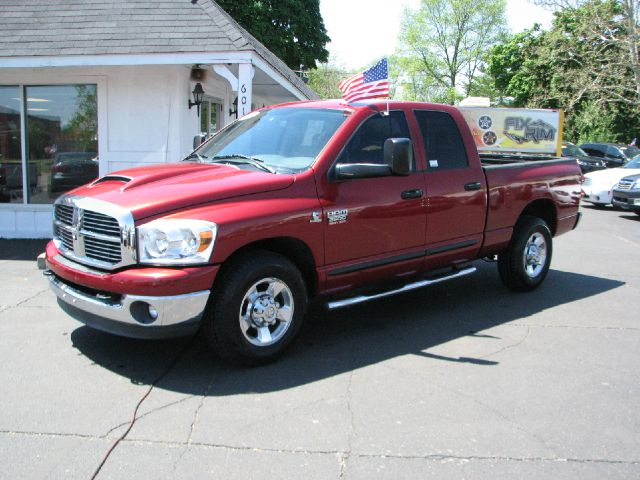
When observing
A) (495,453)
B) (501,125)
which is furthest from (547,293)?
(501,125)

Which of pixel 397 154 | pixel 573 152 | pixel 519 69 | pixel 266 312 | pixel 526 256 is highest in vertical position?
pixel 519 69

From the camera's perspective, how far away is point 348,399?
398 centimetres

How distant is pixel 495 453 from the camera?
333 cm

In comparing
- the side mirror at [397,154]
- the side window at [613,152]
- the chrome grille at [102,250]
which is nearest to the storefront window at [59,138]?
the chrome grille at [102,250]

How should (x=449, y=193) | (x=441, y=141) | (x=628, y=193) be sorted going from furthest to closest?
(x=628, y=193) < (x=441, y=141) < (x=449, y=193)

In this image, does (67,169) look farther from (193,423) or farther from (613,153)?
(613,153)

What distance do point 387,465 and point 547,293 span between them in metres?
4.34

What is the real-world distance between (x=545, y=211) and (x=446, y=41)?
52.9 m

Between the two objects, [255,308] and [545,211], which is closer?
[255,308]

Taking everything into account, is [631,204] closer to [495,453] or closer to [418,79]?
[495,453]

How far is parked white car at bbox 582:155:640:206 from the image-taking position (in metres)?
15.9

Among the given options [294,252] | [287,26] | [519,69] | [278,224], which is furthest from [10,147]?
[519,69]

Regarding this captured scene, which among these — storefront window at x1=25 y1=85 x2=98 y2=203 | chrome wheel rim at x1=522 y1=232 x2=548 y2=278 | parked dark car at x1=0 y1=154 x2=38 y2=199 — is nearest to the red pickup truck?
chrome wheel rim at x1=522 y1=232 x2=548 y2=278

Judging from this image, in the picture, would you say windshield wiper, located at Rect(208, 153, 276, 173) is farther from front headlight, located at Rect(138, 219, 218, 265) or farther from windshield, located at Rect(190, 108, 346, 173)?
front headlight, located at Rect(138, 219, 218, 265)
